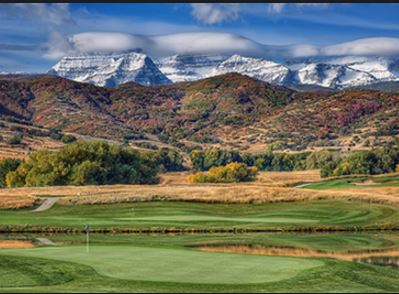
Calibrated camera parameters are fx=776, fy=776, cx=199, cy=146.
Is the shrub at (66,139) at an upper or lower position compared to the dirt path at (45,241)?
upper

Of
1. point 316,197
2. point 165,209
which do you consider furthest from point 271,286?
point 316,197

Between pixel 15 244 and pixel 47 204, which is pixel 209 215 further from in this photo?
pixel 15 244

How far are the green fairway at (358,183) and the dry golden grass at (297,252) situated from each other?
185 ft

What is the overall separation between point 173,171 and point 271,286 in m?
129

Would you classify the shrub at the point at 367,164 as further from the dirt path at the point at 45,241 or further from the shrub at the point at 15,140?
the dirt path at the point at 45,241

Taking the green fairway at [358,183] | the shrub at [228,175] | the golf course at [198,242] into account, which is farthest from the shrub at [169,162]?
the golf course at [198,242]

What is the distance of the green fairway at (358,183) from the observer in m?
93.7

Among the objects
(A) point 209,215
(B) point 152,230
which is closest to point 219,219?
(A) point 209,215

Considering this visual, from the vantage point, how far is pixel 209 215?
192 ft

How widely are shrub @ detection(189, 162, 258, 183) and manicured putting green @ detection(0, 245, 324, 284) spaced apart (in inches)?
3476

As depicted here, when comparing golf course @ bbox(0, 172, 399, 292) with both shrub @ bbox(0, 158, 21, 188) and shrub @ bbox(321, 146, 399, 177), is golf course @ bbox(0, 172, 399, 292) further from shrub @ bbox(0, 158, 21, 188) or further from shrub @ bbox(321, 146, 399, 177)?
shrub @ bbox(321, 146, 399, 177)

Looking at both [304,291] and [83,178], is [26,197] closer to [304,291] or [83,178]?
[83,178]

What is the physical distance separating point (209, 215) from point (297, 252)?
23.7 m

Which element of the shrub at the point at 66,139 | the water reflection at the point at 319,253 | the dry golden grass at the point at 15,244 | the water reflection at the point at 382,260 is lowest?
the water reflection at the point at 382,260
